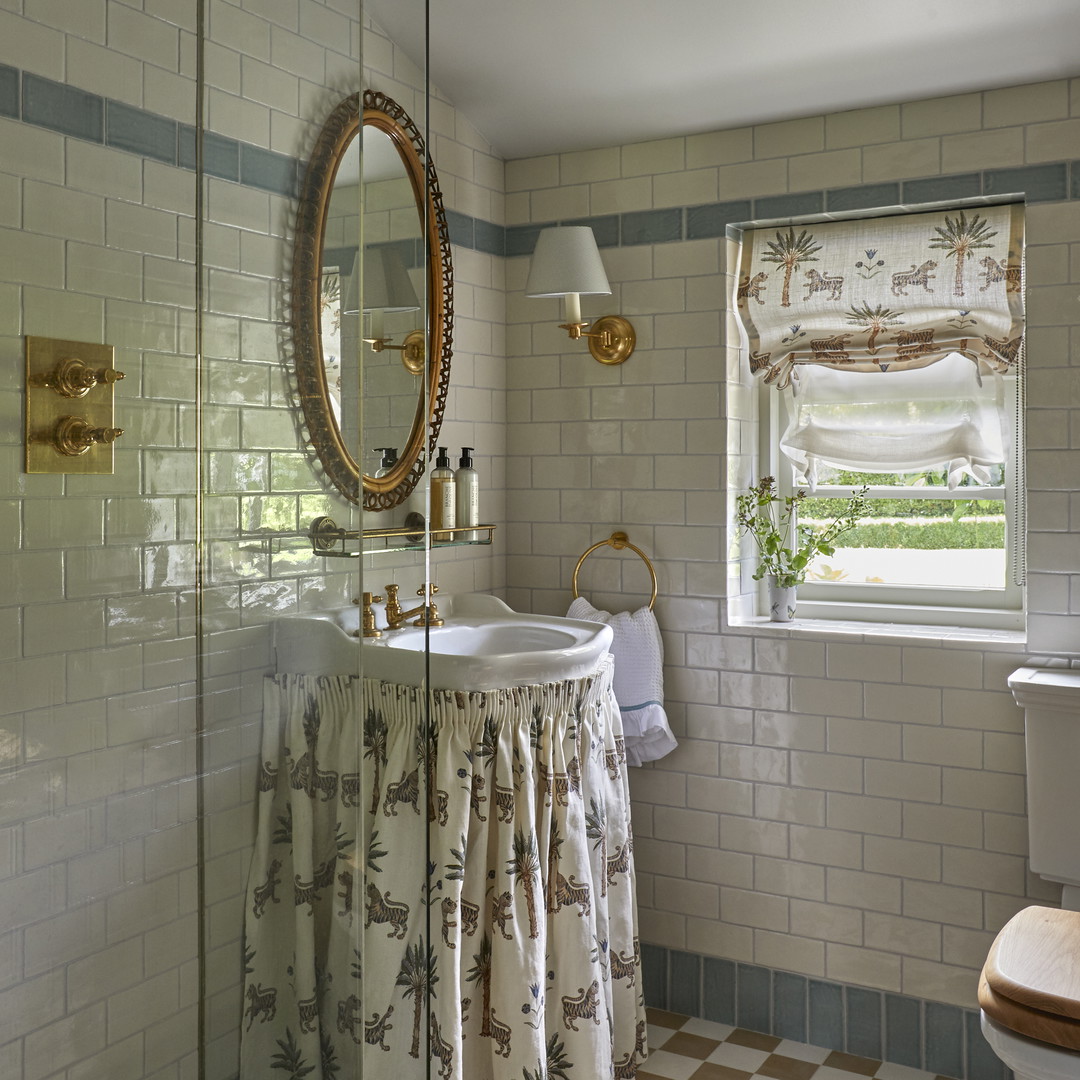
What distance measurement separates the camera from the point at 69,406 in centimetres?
61

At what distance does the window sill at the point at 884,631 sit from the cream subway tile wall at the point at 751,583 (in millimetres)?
13

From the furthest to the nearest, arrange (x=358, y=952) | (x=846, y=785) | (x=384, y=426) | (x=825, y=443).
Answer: (x=825, y=443) → (x=846, y=785) → (x=384, y=426) → (x=358, y=952)

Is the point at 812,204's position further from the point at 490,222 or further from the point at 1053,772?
the point at 1053,772

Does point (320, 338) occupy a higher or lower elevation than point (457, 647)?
higher

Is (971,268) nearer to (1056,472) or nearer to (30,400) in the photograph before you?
(1056,472)

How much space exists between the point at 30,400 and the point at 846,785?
247cm

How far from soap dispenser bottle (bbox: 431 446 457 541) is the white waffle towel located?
20.0 inches

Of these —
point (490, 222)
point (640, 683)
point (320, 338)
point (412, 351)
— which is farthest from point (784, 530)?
point (320, 338)

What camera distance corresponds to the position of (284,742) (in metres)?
0.79

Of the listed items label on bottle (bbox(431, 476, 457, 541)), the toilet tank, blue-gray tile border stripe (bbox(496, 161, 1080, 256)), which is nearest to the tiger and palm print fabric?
label on bottle (bbox(431, 476, 457, 541))

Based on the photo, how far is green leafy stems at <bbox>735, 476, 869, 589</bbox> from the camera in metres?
2.86

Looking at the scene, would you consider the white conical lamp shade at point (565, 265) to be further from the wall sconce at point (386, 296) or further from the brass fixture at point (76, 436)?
the brass fixture at point (76, 436)

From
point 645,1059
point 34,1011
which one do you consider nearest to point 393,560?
point 645,1059

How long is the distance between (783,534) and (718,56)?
1.27 meters
